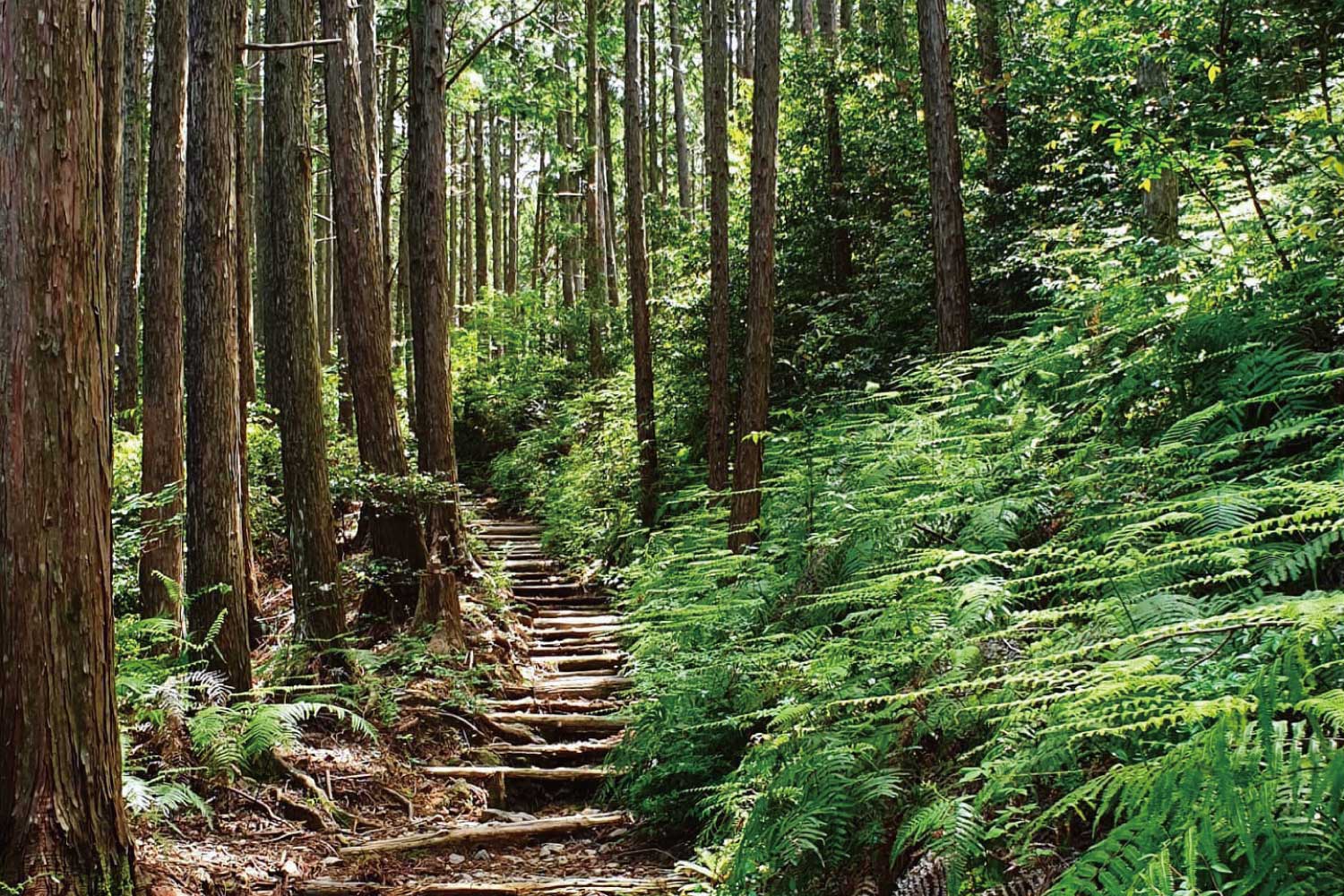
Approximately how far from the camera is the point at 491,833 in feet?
18.9

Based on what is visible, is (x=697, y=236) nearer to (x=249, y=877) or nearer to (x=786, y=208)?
(x=786, y=208)

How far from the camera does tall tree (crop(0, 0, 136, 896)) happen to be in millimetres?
3549

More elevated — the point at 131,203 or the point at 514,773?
the point at 131,203

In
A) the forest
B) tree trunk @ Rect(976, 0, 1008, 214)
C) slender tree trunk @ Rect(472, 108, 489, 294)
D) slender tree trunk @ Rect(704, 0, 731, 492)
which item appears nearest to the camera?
the forest

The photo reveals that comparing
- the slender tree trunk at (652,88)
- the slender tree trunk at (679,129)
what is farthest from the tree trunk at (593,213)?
the slender tree trunk at (679,129)

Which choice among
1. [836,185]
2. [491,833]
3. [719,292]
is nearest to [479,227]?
[836,185]

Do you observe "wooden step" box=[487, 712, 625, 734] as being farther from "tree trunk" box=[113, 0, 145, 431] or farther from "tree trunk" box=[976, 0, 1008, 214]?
"tree trunk" box=[976, 0, 1008, 214]

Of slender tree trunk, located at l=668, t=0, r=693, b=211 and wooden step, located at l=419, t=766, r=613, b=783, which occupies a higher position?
slender tree trunk, located at l=668, t=0, r=693, b=211

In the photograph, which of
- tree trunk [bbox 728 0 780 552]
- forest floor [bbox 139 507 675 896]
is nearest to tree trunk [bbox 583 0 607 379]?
tree trunk [bbox 728 0 780 552]

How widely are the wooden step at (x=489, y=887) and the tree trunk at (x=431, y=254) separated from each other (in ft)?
17.4

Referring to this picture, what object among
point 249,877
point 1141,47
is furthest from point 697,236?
point 249,877

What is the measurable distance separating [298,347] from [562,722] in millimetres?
3973

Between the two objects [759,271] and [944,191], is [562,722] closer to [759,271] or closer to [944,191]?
[759,271]

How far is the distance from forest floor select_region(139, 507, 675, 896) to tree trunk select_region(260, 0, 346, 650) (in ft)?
4.06
